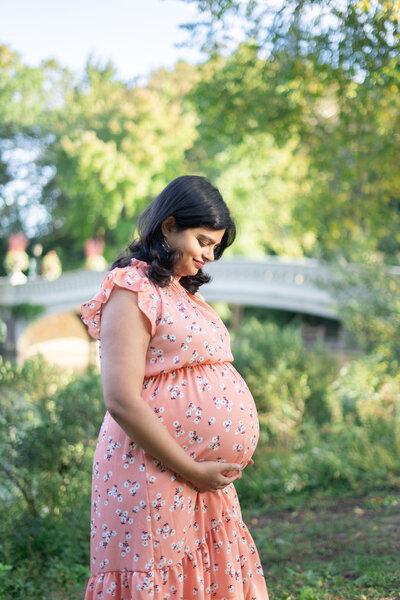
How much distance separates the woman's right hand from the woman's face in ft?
1.72

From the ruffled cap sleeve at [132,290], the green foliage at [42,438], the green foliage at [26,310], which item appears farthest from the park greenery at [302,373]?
the green foliage at [26,310]

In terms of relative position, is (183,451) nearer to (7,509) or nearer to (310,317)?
(7,509)

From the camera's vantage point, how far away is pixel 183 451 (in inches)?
71.4

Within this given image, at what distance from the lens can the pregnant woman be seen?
1.77 metres

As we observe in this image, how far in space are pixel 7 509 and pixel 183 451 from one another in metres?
2.54

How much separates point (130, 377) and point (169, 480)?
0.32m

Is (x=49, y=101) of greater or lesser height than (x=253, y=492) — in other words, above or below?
above

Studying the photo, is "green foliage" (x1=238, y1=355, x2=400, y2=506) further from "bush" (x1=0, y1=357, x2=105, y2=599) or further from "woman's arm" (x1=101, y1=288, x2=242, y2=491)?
"woman's arm" (x1=101, y1=288, x2=242, y2=491)

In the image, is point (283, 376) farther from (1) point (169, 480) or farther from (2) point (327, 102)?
(1) point (169, 480)

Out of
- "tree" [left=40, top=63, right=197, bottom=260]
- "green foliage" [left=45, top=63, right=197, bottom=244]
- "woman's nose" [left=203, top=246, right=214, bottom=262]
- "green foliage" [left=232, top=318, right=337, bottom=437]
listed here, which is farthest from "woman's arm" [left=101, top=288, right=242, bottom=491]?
"green foliage" [left=45, top=63, right=197, bottom=244]

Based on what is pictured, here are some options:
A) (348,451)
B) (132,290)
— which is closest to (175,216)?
(132,290)

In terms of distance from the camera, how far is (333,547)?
13.1 feet

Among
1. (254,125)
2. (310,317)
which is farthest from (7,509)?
(310,317)

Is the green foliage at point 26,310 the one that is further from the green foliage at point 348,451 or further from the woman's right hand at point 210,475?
the woman's right hand at point 210,475
